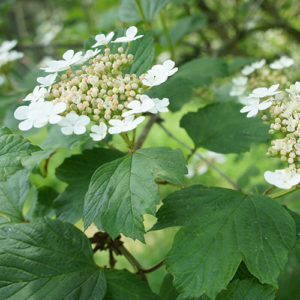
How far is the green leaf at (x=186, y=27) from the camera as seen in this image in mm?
2045

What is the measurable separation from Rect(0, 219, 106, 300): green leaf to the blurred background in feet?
1.13

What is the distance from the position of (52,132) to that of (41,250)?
553mm

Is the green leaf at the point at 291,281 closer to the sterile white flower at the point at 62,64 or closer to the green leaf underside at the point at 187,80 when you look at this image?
the green leaf underside at the point at 187,80

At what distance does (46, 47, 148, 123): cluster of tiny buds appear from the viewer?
34.8 inches

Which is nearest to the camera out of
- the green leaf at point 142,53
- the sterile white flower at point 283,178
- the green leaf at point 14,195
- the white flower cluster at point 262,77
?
the sterile white flower at point 283,178

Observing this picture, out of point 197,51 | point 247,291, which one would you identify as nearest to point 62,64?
point 247,291

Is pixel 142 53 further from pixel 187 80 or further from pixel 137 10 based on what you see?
pixel 137 10

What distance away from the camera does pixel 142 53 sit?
42.5 inches

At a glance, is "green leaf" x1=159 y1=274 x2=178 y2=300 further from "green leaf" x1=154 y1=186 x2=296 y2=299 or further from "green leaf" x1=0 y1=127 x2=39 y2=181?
"green leaf" x1=0 y1=127 x2=39 y2=181

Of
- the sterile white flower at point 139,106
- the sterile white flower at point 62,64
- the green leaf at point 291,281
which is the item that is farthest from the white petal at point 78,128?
the green leaf at point 291,281

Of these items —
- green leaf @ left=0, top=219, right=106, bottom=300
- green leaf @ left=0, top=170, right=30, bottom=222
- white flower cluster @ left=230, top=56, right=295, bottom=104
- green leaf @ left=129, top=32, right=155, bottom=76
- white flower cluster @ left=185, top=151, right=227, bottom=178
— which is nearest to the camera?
green leaf @ left=0, top=219, right=106, bottom=300

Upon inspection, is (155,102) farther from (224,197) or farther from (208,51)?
(208,51)

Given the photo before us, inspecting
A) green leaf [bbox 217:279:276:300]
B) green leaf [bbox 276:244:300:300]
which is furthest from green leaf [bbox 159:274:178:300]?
green leaf [bbox 276:244:300:300]

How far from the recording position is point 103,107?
89 cm
